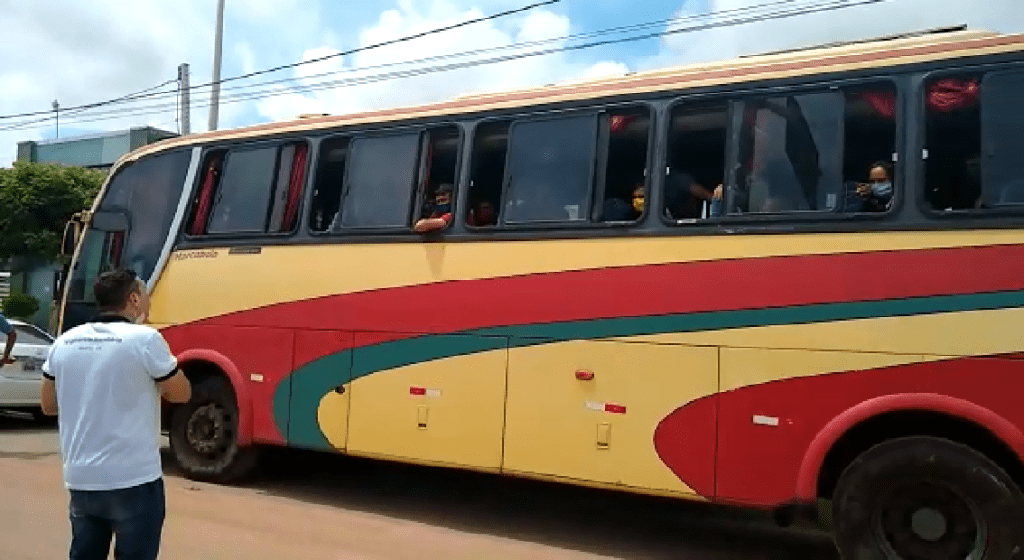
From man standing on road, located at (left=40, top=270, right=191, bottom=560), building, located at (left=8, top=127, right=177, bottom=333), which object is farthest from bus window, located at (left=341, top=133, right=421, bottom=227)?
building, located at (left=8, top=127, right=177, bottom=333)

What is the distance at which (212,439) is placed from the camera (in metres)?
8.85

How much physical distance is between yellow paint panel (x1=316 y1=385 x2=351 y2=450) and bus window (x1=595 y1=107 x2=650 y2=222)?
2.87 meters

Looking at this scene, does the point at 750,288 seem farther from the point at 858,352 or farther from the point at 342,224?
the point at 342,224

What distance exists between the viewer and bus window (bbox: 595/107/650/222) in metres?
6.76

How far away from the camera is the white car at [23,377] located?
1136 centimetres

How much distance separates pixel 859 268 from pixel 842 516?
5.12 ft

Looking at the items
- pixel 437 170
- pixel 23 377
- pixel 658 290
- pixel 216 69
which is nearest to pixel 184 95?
pixel 216 69

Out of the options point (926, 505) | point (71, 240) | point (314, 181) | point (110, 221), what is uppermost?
point (314, 181)

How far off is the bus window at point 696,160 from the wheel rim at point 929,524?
221 centimetres

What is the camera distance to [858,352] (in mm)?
5770

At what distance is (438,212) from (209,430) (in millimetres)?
3321

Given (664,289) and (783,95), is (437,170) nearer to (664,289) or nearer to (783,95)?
(664,289)

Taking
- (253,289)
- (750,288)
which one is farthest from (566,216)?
(253,289)

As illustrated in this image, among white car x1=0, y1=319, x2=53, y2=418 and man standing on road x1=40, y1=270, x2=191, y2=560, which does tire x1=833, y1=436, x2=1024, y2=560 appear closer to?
man standing on road x1=40, y1=270, x2=191, y2=560
